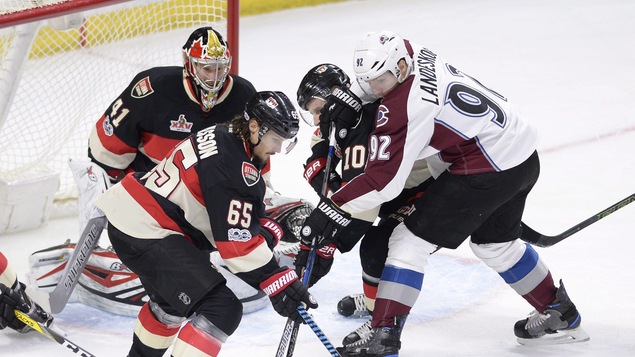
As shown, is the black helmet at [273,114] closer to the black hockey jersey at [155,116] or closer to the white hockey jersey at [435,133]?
the white hockey jersey at [435,133]

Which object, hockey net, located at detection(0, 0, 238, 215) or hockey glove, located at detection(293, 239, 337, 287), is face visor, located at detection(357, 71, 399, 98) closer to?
Answer: hockey glove, located at detection(293, 239, 337, 287)

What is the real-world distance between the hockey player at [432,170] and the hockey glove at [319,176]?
283mm

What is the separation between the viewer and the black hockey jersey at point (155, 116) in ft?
13.7

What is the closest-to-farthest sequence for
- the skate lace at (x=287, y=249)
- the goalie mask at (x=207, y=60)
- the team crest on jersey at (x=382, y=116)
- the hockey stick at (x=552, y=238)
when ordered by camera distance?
the team crest on jersey at (x=382, y=116), the goalie mask at (x=207, y=60), the hockey stick at (x=552, y=238), the skate lace at (x=287, y=249)

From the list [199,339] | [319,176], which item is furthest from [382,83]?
[199,339]

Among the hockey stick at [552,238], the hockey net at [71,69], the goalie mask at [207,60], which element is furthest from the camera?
the hockey net at [71,69]

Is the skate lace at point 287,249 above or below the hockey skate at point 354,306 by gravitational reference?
above

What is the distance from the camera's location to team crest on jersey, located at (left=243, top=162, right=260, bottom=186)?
126 inches

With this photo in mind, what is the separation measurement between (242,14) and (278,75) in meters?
1.23

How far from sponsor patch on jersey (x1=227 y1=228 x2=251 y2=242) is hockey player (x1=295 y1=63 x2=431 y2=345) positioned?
21.6 inches

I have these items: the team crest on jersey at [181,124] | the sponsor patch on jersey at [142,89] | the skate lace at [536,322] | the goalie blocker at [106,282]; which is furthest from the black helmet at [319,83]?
the skate lace at [536,322]

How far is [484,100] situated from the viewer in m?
3.66

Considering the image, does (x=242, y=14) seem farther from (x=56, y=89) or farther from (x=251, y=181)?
(x=251, y=181)

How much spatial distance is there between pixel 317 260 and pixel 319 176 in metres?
0.32
